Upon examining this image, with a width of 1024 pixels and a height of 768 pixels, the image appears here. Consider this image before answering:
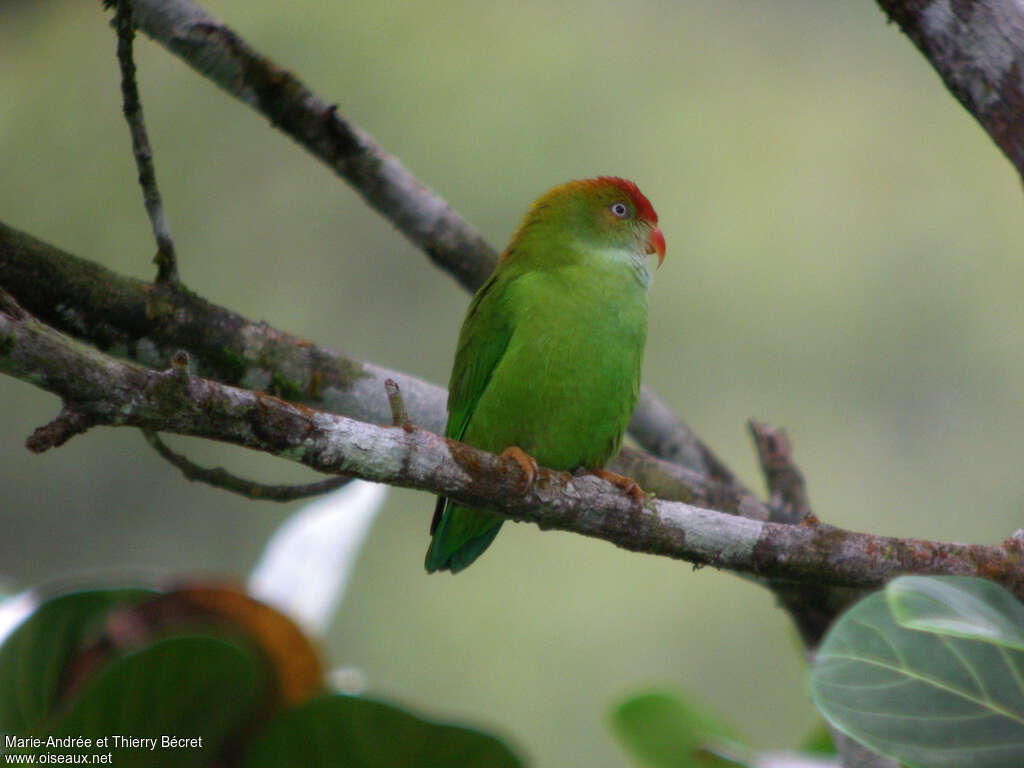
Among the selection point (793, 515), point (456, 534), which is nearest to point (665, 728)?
point (456, 534)

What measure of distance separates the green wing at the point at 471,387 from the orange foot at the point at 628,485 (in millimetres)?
364

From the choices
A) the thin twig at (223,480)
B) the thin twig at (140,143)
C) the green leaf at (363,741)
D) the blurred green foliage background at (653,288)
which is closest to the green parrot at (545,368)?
the thin twig at (223,480)

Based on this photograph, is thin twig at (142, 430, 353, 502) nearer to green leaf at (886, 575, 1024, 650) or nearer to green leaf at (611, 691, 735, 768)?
green leaf at (611, 691, 735, 768)

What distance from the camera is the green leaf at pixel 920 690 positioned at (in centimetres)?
172

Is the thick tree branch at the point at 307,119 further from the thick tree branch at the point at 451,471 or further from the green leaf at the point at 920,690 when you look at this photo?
the green leaf at the point at 920,690

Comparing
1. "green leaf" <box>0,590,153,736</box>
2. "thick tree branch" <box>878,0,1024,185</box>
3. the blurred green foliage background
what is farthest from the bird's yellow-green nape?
the blurred green foliage background

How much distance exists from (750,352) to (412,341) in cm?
248

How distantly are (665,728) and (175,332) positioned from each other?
1.66 m

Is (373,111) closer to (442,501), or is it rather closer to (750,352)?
(750,352)

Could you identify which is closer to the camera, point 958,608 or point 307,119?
point 958,608

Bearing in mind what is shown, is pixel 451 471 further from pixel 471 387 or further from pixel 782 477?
pixel 782 477

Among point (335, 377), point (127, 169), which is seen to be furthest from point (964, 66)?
point (127, 169)

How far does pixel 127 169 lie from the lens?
7062 mm

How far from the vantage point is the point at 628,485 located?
99.2 inches
